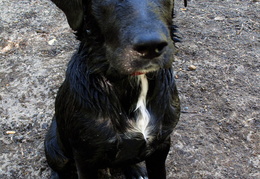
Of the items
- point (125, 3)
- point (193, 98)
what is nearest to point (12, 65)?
point (193, 98)

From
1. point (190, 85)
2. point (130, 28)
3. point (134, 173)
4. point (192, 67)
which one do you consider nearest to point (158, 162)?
point (134, 173)

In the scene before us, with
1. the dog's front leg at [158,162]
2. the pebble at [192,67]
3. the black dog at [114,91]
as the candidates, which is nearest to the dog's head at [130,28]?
the black dog at [114,91]

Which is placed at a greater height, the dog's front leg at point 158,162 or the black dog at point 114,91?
the black dog at point 114,91

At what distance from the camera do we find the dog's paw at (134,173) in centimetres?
344

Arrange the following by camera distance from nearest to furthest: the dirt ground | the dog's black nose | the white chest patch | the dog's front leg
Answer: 1. the dog's black nose
2. the white chest patch
3. the dog's front leg
4. the dirt ground

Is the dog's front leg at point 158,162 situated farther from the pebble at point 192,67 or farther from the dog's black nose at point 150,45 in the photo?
the pebble at point 192,67

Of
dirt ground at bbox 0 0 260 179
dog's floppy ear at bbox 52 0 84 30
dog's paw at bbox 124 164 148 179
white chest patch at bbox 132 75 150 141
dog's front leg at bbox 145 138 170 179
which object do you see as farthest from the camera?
dirt ground at bbox 0 0 260 179

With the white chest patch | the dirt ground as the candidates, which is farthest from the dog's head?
the dirt ground

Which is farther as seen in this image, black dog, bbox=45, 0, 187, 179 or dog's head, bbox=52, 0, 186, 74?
black dog, bbox=45, 0, 187, 179

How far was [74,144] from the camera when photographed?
106 inches

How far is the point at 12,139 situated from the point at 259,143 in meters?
2.36

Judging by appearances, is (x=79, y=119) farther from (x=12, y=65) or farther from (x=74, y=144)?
(x=12, y=65)

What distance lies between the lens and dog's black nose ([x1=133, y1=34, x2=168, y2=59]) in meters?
2.01

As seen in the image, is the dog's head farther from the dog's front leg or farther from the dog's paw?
the dog's paw
